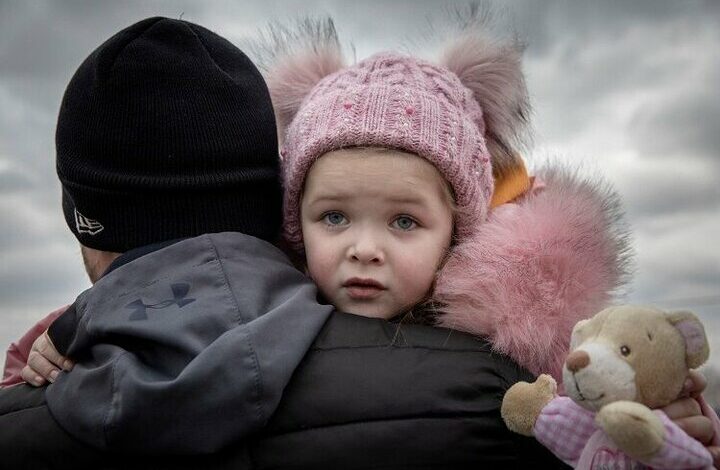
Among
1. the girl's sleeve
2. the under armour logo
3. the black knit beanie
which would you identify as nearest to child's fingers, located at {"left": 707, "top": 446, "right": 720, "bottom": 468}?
the under armour logo

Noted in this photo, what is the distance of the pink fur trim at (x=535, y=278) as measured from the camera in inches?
69.3

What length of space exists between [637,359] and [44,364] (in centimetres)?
125

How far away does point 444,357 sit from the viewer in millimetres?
1655

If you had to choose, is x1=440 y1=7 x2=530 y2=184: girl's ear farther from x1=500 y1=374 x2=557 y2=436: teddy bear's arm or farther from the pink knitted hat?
x1=500 y1=374 x2=557 y2=436: teddy bear's arm

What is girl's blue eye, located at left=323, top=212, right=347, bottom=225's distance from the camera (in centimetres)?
211

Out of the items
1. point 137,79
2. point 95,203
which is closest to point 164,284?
point 95,203

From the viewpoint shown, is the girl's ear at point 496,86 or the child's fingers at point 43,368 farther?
the girl's ear at point 496,86

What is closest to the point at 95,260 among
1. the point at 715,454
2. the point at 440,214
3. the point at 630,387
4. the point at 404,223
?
the point at 404,223

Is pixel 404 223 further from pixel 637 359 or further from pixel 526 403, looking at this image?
pixel 637 359

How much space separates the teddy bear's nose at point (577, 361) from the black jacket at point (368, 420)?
0.29m

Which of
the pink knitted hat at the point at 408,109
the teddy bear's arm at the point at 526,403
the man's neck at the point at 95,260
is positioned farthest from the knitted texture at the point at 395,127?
the teddy bear's arm at the point at 526,403

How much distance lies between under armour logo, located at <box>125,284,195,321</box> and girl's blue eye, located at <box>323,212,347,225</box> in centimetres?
60

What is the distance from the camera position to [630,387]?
1356 millimetres

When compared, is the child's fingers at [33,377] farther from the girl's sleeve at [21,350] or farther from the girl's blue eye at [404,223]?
the girl's blue eye at [404,223]
